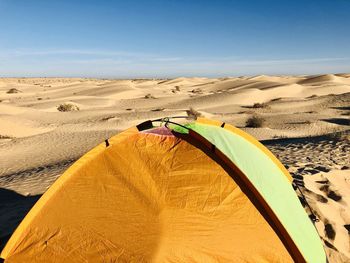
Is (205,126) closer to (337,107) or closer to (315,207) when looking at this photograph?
(315,207)

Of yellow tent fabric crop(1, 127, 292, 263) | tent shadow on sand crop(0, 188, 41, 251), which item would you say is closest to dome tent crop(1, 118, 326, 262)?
yellow tent fabric crop(1, 127, 292, 263)

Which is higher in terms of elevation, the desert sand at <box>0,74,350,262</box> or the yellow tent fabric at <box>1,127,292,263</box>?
the yellow tent fabric at <box>1,127,292,263</box>

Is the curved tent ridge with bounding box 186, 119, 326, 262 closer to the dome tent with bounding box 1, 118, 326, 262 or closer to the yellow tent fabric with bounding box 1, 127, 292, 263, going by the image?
the dome tent with bounding box 1, 118, 326, 262

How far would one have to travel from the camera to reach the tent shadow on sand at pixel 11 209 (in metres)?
6.11

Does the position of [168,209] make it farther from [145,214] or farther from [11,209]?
[11,209]

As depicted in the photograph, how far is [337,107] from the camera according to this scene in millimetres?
24141

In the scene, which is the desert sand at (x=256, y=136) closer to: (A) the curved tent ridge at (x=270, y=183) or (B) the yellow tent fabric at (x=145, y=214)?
(A) the curved tent ridge at (x=270, y=183)

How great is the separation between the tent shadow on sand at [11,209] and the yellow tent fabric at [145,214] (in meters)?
1.28

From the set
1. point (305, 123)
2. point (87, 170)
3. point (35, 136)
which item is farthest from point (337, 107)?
point (87, 170)

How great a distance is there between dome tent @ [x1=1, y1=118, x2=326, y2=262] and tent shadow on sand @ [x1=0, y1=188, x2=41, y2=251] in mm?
1378

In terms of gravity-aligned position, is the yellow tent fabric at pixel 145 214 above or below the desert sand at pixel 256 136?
above

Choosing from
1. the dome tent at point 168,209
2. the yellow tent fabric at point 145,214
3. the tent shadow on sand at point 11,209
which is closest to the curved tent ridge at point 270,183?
the dome tent at point 168,209

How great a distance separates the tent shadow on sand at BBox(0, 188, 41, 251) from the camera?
6109mm

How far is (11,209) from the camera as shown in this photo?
23.6ft
